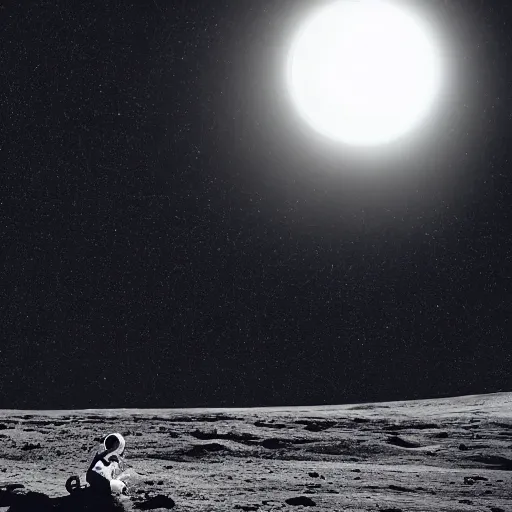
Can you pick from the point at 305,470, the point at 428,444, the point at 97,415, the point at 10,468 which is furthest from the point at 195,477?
the point at 97,415

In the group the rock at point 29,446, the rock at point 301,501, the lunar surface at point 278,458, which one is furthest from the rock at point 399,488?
the rock at point 29,446

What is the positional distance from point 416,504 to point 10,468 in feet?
19.3

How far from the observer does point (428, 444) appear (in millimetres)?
10320

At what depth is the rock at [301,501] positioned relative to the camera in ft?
21.9

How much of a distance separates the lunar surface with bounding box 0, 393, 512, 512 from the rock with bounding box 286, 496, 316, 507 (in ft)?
0.04

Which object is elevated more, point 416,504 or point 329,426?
point 329,426

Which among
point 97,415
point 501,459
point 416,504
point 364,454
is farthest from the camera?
point 97,415

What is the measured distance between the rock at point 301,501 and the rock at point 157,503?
4.57ft

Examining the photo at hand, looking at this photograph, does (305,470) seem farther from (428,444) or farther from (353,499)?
(428,444)

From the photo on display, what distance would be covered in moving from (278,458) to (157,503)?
3327 millimetres

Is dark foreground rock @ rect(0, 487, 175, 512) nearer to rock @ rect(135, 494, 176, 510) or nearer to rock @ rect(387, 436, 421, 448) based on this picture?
rock @ rect(135, 494, 176, 510)

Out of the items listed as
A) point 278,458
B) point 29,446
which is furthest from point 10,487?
point 278,458

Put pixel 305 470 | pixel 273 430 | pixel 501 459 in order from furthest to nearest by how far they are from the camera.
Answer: pixel 273 430 → pixel 501 459 → pixel 305 470

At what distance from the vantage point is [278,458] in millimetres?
9430
